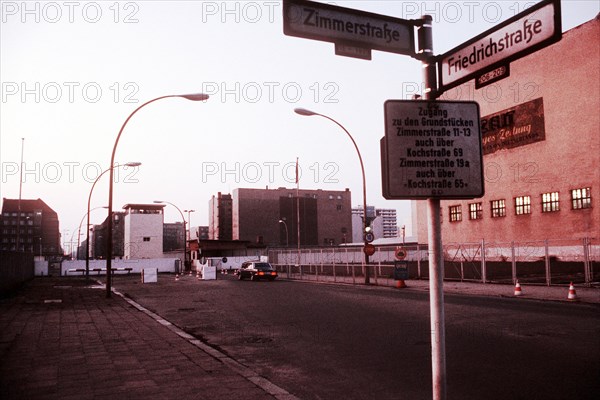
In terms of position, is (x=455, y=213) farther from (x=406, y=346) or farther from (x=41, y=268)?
(x=41, y=268)

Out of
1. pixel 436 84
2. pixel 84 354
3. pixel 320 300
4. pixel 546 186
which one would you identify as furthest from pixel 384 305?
pixel 546 186

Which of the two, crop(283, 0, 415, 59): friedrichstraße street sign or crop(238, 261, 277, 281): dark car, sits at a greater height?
crop(283, 0, 415, 59): friedrichstraße street sign

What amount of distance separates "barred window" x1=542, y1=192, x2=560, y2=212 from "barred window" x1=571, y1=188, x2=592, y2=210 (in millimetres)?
1514

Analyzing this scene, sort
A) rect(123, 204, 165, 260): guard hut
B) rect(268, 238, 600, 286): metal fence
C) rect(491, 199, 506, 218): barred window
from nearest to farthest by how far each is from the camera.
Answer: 1. rect(268, 238, 600, 286): metal fence
2. rect(491, 199, 506, 218): barred window
3. rect(123, 204, 165, 260): guard hut

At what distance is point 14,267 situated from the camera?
93.8ft

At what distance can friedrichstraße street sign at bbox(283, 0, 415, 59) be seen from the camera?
3658mm

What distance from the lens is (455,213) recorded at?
50.2 metres

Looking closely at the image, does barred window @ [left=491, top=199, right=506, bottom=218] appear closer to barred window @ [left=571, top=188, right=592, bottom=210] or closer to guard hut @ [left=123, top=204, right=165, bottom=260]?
barred window @ [left=571, top=188, right=592, bottom=210]

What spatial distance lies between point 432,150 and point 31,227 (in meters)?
163

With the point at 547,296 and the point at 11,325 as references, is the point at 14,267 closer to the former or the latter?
the point at 11,325

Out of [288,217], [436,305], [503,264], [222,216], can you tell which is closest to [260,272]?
[503,264]

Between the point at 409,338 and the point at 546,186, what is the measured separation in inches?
1385

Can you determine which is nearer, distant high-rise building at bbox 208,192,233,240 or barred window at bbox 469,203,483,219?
barred window at bbox 469,203,483,219

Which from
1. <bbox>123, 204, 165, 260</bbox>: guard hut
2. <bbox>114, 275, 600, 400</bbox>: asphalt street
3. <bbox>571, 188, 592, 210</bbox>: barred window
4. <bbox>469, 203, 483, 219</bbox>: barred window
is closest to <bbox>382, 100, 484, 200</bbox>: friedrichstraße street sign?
<bbox>114, 275, 600, 400</bbox>: asphalt street
